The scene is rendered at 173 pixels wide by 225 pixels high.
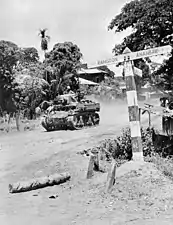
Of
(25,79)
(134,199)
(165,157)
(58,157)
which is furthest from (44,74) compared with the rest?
(134,199)

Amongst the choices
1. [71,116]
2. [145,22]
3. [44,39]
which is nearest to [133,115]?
[145,22]

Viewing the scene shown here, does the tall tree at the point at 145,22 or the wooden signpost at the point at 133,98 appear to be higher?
the tall tree at the point at 145,22

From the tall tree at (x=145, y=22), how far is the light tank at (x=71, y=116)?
3.51 meters

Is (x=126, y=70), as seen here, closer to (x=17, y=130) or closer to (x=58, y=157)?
(x=58, y=157)

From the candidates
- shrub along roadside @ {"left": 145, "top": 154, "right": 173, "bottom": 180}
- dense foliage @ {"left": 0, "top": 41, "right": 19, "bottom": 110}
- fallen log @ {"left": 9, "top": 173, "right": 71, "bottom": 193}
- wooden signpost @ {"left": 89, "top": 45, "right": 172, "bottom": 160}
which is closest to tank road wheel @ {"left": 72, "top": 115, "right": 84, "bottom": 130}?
shrub along roadside @ {"left": 145, "top": 154, "right": 173, "bottom": 180}

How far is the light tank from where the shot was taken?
62.4 feet

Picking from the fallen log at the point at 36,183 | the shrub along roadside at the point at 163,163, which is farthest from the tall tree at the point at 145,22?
the fallen log at the point at 36,183

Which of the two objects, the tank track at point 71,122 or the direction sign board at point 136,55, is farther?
the tank track at point 71,122

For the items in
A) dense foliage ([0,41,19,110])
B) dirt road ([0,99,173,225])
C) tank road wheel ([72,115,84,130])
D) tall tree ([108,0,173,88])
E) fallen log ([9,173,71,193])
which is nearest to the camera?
dirt road ([0,99,173,225])

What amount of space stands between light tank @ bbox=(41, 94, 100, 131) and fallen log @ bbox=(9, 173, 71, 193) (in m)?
11.4

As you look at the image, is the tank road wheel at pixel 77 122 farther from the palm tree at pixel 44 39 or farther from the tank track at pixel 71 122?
the palm tree at pixel 44 39

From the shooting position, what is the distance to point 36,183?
7078mm

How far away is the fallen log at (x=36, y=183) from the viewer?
22.9 feet

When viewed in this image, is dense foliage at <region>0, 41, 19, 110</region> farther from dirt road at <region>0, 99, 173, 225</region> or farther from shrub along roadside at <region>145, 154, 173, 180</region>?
shrub along roadside at <region>145, 154, 173, 180</region>
